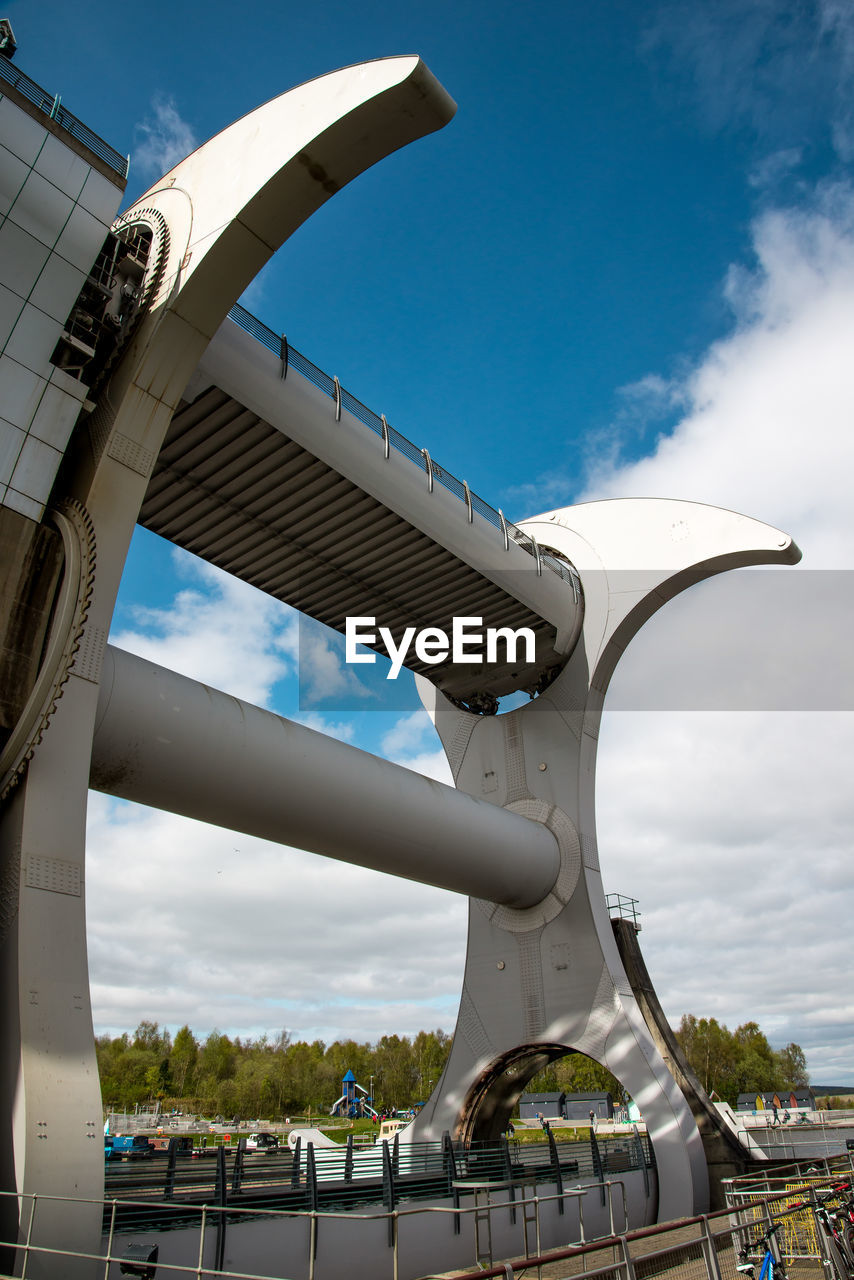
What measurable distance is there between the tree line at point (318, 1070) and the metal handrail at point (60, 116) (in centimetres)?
6466

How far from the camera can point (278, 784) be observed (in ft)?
37.8

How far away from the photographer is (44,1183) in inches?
249

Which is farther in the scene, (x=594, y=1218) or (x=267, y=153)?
(x=594, y=1218)

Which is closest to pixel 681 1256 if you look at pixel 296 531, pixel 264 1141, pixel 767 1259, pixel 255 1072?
pixel 767 1259

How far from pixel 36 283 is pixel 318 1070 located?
7868 centimetres

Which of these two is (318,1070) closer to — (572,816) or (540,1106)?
(540,1106)

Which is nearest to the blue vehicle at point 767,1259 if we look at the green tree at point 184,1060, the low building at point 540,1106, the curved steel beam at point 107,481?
the curved steel beam at point 107,481

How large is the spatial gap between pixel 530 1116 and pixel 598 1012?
41882mm

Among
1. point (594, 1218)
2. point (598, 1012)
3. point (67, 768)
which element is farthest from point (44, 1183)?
point (598, 1012)

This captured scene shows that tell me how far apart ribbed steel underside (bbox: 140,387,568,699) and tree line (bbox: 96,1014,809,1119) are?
188ft

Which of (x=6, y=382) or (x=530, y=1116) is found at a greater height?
(x=6, y=382)

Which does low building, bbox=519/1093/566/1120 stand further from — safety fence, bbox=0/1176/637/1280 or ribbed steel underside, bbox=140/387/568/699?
ribbed steel underside, bbox=140/387/568/699

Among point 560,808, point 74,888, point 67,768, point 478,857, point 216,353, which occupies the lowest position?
point 74,888

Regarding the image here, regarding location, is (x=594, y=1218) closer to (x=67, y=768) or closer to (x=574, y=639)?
(x=574, y=639)
